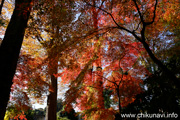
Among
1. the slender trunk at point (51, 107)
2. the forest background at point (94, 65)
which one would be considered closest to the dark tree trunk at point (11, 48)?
the forest background at point (94, 65)

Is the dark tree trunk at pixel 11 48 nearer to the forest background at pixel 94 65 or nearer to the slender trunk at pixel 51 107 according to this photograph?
the forest background at pixel 94 65

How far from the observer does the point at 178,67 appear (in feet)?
11.2

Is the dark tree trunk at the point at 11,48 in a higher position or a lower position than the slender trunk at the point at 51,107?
higher

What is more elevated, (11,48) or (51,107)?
(11,48)

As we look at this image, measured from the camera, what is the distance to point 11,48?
2.98m

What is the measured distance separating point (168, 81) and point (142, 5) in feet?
13.1

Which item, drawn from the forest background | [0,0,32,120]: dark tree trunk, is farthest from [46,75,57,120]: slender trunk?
[0,0,32,120]: dark tree trunk

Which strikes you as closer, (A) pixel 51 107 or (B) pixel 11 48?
(B) pixel 11 48

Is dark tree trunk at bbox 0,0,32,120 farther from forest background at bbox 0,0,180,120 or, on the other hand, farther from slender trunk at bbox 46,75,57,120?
slender trunk at bbox 46,75,57,120

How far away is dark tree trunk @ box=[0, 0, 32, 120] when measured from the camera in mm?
2607

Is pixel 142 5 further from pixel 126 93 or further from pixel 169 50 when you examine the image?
pixel 169 50

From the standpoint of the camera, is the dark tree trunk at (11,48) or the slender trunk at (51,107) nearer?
the dark tree trunk at (11,48)

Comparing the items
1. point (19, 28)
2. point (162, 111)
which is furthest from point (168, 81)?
point (19, 28)

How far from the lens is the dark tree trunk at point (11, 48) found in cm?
261
